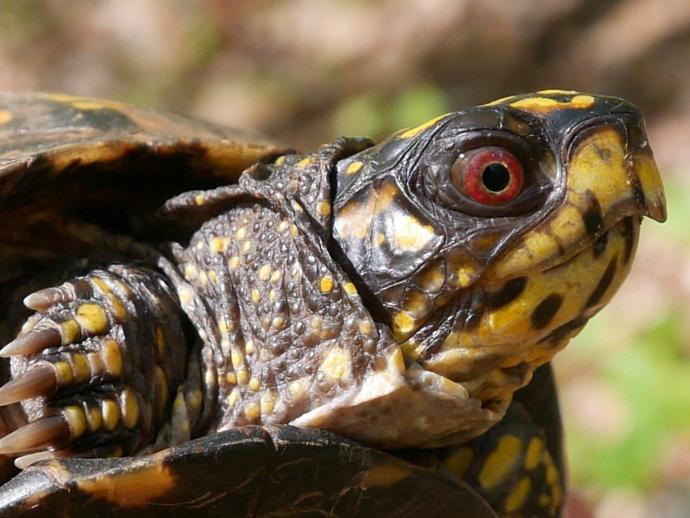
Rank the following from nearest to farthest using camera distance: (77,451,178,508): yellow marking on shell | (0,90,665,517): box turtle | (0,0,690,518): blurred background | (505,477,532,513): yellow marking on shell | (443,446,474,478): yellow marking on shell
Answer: (77,451,178,508): yellow marking on shell < (0,90,665,517): box turtle < (443,446,474,478): yellow marking on shell < (505,477,532,513): yellow marking on shell < (0,0,690,518): blurred background

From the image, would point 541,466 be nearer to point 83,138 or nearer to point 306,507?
point 306,507

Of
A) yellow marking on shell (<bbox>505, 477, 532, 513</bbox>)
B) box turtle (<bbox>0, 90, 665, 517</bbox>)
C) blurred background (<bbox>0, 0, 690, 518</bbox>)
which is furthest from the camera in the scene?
blurred background (<bbox>0, 0, 690, 518</bbox>)

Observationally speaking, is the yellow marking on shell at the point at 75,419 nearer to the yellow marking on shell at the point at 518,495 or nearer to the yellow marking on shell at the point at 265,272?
the yellow marking on shell at the point at 265,272

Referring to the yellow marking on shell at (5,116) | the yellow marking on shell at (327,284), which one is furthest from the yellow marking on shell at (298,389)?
the yellow marking on shell at (5,116)

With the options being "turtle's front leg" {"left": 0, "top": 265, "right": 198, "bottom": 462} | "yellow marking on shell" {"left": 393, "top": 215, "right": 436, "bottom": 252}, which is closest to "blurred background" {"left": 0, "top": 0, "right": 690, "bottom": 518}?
"yellow marking on shell" {"left": 393, "top": 215, "right": 436, "bottom": 252}

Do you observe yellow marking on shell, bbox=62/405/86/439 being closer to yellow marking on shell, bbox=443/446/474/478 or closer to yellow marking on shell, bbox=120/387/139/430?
yellow marking on shell, bbox=120/387/139/430

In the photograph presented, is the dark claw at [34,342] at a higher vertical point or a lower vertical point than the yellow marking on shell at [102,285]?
lower
